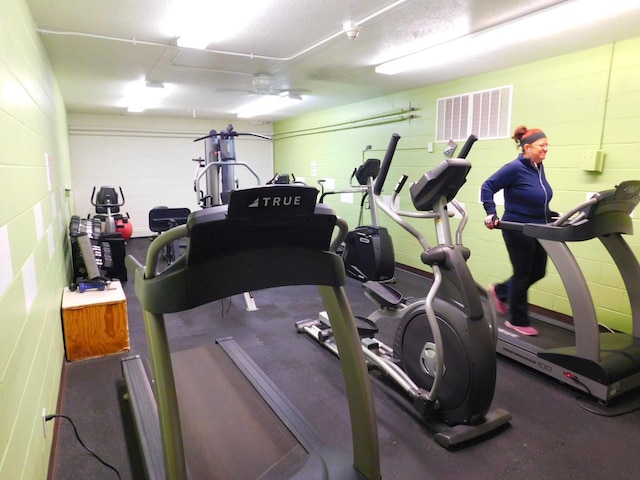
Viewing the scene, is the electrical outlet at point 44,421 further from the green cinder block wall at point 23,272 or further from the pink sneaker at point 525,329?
the pink sneaker at point 525,329

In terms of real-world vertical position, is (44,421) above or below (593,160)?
below

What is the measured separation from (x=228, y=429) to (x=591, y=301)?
2.26 metres

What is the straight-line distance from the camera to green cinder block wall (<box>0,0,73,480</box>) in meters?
1.34

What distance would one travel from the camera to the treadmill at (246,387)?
3.90 feet

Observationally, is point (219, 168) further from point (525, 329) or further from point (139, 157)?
point (139, 157)

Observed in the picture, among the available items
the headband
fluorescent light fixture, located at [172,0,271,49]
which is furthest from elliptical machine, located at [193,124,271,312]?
the headband

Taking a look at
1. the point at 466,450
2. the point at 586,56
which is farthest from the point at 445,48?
the point at 466,450

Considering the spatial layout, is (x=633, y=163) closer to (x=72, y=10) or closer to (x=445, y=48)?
(x=445, y=48)

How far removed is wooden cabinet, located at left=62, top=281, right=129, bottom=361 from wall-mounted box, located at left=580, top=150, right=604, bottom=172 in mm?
3939

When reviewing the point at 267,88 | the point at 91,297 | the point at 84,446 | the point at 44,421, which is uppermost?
the point at 267,88

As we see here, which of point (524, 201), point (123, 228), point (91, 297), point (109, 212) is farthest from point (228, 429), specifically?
point (123, 228)

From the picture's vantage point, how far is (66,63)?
4016 millimetres

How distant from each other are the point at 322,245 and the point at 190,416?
4.45ft

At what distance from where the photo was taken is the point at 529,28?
2994 mm
